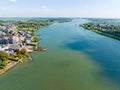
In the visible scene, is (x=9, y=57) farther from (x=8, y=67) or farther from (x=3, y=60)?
(x=8, y=67)

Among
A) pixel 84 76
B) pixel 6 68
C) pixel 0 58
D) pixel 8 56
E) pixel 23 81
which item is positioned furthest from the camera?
pixel 8 56

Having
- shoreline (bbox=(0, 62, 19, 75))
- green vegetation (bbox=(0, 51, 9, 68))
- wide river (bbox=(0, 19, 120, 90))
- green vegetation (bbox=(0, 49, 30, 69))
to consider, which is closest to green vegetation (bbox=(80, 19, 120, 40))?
wide river (bbox=(0, 19, 120, 90))

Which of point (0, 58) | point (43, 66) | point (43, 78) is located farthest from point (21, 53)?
point (43, 78)

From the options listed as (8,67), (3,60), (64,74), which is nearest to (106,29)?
(64,74)

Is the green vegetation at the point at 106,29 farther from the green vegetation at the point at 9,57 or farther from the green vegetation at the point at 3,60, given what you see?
the green vegetation at the point at 3,60

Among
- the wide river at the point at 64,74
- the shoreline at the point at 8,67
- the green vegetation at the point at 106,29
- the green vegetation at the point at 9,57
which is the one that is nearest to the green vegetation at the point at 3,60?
the green vegetation at the point at 9,57

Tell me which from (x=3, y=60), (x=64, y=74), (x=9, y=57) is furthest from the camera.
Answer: (x=9, y=57)

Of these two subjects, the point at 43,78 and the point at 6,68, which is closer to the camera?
the point at 43,78

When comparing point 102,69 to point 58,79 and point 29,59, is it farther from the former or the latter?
point 29,59

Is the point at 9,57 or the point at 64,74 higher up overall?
the point at 9,57

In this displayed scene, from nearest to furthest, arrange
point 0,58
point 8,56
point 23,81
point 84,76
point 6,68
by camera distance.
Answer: point 23,81, point 84,76, point 6,68, point 0,58, point 8,56

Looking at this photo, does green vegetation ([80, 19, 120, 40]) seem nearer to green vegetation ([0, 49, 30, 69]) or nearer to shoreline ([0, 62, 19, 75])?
green vegetation ([0, 49, 30, 69])
